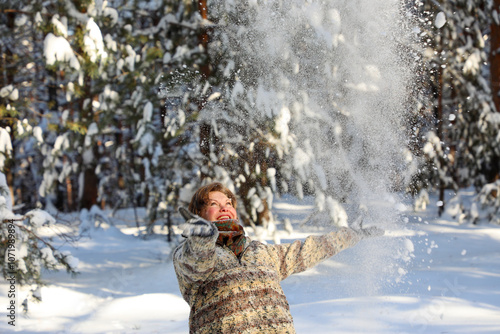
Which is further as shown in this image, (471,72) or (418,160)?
(471,72)

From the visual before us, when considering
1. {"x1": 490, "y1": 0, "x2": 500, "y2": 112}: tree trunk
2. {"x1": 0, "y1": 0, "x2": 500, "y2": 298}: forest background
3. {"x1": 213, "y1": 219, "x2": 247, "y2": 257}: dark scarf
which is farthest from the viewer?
{"x1": 490, "y1": 0, "x2": 500, "y2": 112}: tree trunk

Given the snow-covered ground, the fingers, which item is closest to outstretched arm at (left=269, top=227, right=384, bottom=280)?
the fingers

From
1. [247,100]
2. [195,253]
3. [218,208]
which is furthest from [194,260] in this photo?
[247,100]

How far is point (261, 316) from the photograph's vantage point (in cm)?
188

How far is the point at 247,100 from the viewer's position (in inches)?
263

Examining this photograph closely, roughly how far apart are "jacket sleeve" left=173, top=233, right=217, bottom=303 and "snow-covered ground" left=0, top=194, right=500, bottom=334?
2.52 m

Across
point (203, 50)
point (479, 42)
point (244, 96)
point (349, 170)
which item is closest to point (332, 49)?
point (244, 96)

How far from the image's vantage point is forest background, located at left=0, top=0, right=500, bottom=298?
21.1ft

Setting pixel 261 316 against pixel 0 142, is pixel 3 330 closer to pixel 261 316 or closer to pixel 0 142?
pixel 0 142

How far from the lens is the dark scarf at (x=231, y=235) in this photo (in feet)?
6.32

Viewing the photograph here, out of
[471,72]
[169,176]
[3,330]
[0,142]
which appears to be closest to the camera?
[3,330]

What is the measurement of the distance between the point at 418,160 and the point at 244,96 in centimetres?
420

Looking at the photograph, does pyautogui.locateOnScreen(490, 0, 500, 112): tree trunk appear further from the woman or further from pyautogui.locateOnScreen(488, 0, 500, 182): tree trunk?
the woman

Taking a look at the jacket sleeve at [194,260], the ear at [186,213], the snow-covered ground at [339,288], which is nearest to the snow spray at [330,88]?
the snow-covered ground at [339,288]
